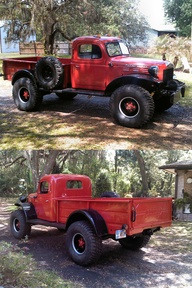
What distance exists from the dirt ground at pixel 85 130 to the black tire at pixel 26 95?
174mm

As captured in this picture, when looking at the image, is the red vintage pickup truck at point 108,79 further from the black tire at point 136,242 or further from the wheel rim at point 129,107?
the black tire at point 136,242

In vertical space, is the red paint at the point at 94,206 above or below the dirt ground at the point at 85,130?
below

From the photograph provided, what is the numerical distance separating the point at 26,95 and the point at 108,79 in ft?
6.56

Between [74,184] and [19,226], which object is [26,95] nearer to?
[74,184]

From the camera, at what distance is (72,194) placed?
7.00 m

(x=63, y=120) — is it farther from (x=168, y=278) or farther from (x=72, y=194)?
(x=168, y=278)

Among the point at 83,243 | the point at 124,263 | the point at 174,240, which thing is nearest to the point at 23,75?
the point at 83,243

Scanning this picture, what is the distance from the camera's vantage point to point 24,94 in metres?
7.64

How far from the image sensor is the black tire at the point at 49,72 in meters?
6.93

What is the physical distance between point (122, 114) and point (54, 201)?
2146mm

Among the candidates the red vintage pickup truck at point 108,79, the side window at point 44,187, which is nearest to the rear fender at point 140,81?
the red vintage pickup truck at point 108,79

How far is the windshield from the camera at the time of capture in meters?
7.14

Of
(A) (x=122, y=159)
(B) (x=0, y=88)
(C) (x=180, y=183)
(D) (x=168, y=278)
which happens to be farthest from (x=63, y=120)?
(A) (x=122, y=159)

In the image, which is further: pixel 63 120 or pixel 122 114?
pixel 63 120
